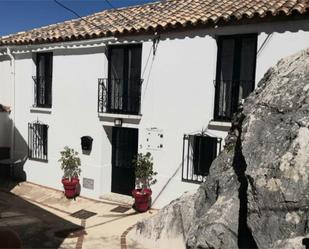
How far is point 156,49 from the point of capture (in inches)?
455

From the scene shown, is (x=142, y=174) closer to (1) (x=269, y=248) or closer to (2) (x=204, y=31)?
(2) (x=204, y=31)

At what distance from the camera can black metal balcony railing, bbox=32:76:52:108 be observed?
47.4ft

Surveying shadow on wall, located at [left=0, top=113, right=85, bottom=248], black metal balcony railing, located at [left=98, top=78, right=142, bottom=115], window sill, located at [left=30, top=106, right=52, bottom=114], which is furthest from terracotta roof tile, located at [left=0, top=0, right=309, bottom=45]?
A: shadow on wall, located at [left=0, top=113, right=85, bottom=248]

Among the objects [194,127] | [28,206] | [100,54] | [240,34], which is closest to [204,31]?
[240,34]

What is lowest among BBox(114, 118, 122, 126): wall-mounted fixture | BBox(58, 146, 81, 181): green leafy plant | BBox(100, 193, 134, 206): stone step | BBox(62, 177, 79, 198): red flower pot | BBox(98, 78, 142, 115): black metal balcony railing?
BBox(100, 193, 134, 206): stone step

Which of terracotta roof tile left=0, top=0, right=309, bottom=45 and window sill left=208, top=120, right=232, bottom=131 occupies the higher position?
terracotta roof tile left=0, top=0, right=309, bottom=45

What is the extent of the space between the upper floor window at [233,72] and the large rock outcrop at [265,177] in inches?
116

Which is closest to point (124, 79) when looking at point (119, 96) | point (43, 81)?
point (119, 96)

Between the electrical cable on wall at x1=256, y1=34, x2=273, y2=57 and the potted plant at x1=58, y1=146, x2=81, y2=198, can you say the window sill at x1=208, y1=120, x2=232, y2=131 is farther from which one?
the potted plant at x1=58, y1=146, x2=81, y2=198

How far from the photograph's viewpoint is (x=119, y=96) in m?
12.6

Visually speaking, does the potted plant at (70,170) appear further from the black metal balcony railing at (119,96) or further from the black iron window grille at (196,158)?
the black iron window grille at (196,158)

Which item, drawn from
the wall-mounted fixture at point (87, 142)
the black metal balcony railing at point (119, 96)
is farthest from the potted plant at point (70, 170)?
the black metal balcony railing at point (119, 96)

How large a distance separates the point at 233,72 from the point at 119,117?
3802 mm

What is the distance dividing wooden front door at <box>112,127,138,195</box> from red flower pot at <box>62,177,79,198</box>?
1266mm
